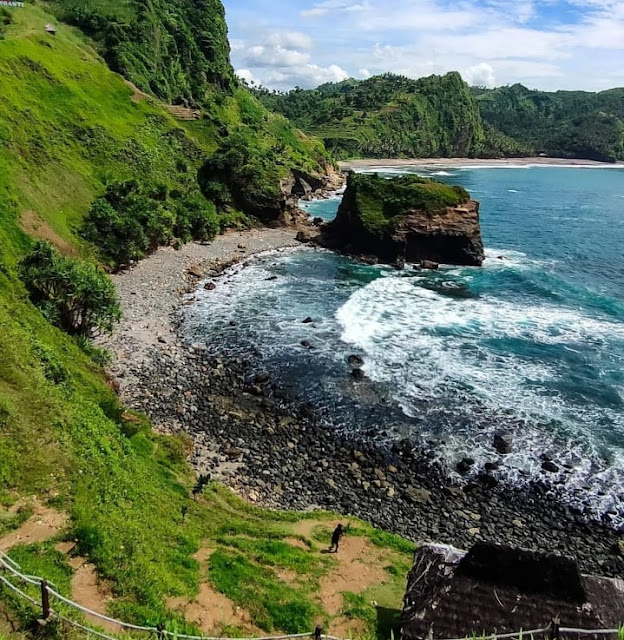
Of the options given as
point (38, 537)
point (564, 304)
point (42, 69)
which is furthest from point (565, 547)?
point (42, 69)

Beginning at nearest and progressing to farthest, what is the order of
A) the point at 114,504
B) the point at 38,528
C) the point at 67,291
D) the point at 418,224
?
the point at 38,528 < the point at 114,504 < the point at 67,291 < the point at 418,224

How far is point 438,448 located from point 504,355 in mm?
15313

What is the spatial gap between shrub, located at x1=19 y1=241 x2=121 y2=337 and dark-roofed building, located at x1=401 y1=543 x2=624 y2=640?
26.9 m

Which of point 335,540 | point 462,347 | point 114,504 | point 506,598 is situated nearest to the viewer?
point 506,598

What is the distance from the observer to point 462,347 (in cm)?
4509

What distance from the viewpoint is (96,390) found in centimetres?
2714

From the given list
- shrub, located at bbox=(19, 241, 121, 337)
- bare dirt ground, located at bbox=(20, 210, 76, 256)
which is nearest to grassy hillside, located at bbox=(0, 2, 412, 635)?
bare dirt ground, located at bbox=(20, 210, 76, 256)

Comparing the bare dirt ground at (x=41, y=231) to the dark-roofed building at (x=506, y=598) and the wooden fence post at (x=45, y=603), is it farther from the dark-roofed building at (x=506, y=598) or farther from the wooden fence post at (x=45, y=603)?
the dark-roofed building at (x=506, y=598)

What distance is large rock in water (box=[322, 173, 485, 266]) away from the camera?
70.4 meters

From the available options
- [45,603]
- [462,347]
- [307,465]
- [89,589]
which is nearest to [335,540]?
[307,465]

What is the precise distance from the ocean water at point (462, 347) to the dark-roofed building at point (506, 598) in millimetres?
14223

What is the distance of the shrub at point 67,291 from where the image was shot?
33719 millimetres

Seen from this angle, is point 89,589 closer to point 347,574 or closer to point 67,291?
point 347,574

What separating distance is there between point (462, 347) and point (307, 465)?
20.7 meters
